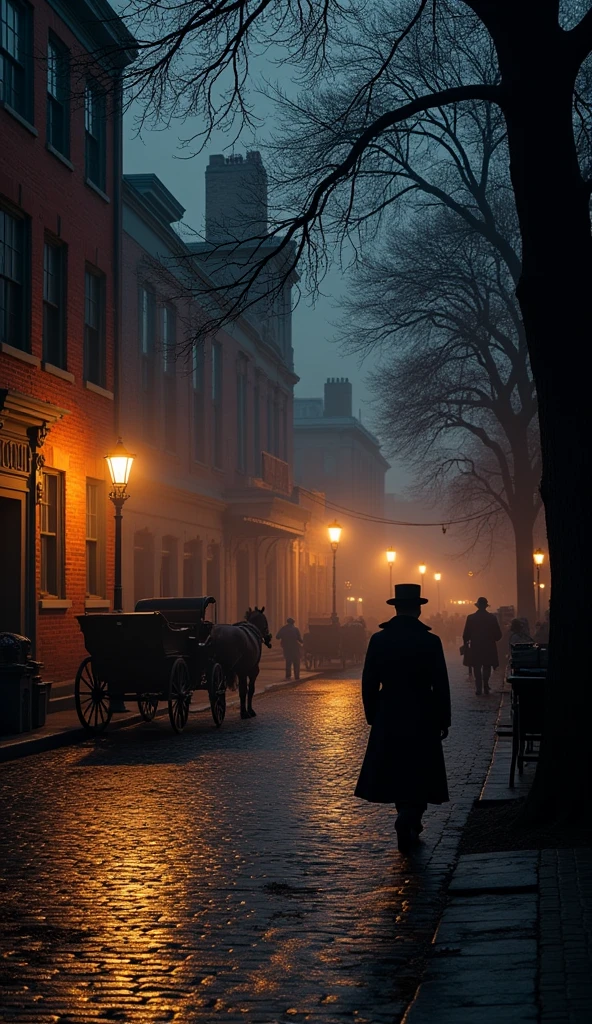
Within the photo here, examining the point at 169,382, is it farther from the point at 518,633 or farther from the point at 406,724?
the point at 406,724

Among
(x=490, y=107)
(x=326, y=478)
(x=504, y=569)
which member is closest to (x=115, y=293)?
(x=490, y=107)

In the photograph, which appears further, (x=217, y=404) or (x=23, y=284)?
(x=217, y=404)

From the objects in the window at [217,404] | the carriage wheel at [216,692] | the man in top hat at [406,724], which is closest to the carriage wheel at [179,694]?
the carriage wheel at [216,692]

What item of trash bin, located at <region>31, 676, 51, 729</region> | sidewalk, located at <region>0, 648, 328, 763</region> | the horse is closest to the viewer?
sidewalk, located at <region>0, 648, 328, 763</region>

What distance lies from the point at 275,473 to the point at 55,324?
77.8ft

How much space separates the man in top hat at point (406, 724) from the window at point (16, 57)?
13.0 metres

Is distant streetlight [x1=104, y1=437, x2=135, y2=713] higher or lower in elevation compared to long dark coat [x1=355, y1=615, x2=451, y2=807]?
higher

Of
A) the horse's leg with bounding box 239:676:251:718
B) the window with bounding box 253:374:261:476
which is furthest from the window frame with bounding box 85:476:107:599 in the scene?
the window with bounding box 253:374:261:476

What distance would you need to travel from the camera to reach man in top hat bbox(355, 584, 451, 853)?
829 cm

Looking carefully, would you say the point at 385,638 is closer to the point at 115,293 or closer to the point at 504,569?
the point at 115,293

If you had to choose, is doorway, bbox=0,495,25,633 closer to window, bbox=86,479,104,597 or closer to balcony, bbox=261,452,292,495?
window, bbox=86,479,104,597

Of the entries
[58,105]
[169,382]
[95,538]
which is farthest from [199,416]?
[58,105]

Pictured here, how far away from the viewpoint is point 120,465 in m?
18.8

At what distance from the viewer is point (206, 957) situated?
5.75 meters
